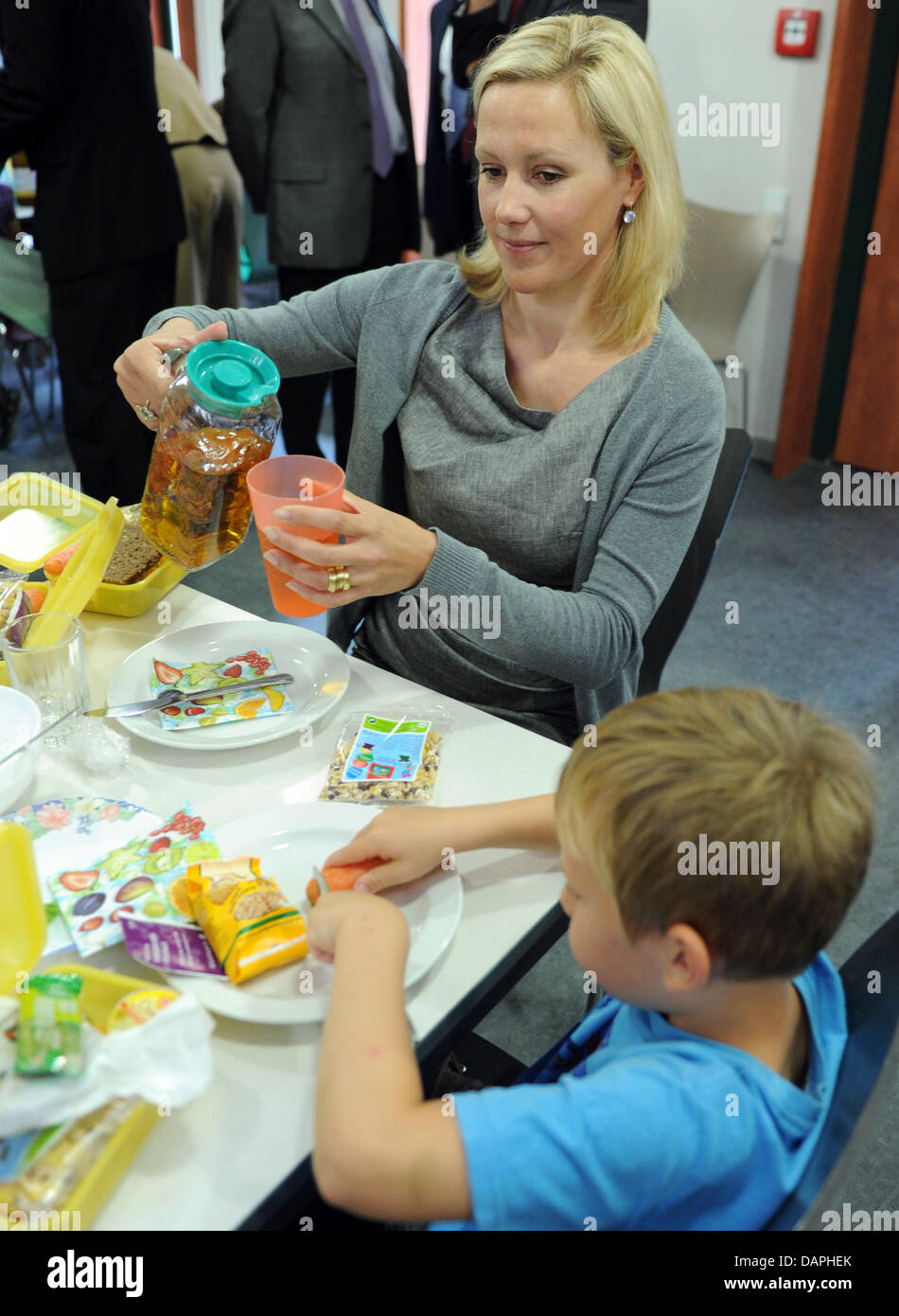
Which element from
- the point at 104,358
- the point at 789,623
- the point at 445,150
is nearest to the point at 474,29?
the point at 445,150

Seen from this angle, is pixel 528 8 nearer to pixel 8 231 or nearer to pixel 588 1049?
pixel 8 231

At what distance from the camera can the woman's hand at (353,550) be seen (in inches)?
40.3

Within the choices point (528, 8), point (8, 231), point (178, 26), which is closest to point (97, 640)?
point (528, 8)

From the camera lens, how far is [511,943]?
3.05 feet

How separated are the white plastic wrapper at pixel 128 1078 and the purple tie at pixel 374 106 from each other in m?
2.81

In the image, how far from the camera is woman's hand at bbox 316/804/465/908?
952 mm

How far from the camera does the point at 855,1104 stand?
2.26 ft

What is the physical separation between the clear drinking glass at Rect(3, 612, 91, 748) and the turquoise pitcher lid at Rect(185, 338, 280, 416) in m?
0.29

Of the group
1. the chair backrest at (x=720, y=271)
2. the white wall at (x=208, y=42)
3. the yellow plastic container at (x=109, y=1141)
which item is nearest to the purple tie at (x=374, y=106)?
the chair backrest at (x=720, y=271)

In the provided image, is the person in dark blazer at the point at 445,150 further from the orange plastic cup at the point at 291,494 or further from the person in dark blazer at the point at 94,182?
the orange plastic cup at the point at 291,494

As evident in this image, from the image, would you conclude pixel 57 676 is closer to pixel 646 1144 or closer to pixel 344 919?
pixel 344 919

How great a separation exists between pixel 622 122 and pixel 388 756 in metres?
0.80

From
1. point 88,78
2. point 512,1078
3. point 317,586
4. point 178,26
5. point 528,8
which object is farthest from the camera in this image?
point 178,26

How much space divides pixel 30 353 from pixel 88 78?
1.59 meters
